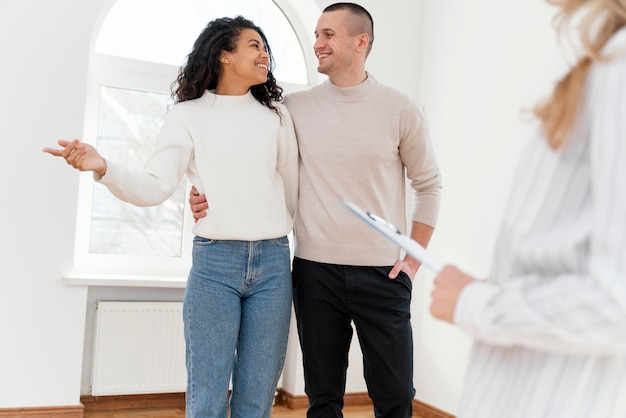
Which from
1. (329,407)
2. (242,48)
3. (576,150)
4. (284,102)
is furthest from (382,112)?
(576,150)

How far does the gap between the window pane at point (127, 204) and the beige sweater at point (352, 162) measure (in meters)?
1.69

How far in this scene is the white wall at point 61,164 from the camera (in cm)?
318

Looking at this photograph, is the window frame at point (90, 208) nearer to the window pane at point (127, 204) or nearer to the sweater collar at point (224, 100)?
the window pane at point (127, 204)

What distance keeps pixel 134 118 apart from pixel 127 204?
0.45 metres

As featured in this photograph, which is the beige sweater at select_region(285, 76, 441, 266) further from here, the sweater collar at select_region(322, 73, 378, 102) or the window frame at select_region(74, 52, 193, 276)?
the window frame at select_region(74, 52, 193, 276)

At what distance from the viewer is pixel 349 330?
2.21 m

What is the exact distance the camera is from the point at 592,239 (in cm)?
74

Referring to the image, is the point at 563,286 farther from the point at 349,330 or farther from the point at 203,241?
the point at 349,330

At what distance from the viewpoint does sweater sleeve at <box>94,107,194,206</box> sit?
184 cm

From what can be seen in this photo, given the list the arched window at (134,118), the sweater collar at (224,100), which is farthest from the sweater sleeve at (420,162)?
the arched window at (134,118)

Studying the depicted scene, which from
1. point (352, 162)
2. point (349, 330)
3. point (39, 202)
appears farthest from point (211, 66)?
point (39, 202)

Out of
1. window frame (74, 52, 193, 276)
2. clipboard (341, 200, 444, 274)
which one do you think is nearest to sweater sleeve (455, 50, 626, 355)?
clipboard (341, 200, 444, 274)

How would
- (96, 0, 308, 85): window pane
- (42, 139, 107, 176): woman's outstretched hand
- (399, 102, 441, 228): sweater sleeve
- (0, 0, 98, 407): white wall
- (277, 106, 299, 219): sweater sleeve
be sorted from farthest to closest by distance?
(96, 0, 308, 85): window pane
(0, 0, 98, 407): white wall
(399, 102, 441, 228): sweater sleeve
(277, 106, 299, 219): sweater sleeve
(42, 139, 107, 176): woman's outstretched hand

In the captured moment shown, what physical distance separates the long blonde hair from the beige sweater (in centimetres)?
135
